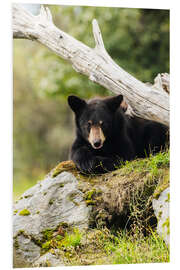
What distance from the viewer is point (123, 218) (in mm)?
4750

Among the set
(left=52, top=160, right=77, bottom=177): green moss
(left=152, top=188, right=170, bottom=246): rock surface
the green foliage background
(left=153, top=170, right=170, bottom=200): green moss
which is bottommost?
(left=152, top=188, right=170, bottom=246): rock surface

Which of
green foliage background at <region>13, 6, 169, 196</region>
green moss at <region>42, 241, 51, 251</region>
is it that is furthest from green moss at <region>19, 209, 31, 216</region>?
green foliage background at <region>13, 6, 169, 196</region>

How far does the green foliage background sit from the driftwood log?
2812 mm

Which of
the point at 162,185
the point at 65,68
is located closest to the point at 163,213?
the point at 162,185

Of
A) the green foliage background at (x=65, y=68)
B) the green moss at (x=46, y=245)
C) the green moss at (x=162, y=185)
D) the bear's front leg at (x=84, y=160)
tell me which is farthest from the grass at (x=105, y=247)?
the green foliage background at (x=65, y=68)

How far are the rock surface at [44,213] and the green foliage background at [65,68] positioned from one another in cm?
348

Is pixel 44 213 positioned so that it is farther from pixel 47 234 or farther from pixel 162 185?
pixel 162 185

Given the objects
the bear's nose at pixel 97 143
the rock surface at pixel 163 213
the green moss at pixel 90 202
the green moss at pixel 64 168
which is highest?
the bear's nose at pixel 97 143

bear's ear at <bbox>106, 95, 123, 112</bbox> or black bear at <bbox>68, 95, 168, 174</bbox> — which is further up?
bear's ear at <bbox>106, 95, 123, 112</bbox>

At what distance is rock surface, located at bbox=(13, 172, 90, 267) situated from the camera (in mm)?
4484

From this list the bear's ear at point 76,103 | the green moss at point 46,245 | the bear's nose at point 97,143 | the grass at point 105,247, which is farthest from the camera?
the bear's ear at point 76,103

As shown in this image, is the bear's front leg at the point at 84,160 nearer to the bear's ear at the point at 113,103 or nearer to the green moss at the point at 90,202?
the green moss at the point at 90,202

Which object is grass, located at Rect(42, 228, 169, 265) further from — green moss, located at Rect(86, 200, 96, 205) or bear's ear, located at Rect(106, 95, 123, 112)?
bear's ear, located at Rect(106, 95, 123, 112)

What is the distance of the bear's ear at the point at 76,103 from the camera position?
16.7 ft
